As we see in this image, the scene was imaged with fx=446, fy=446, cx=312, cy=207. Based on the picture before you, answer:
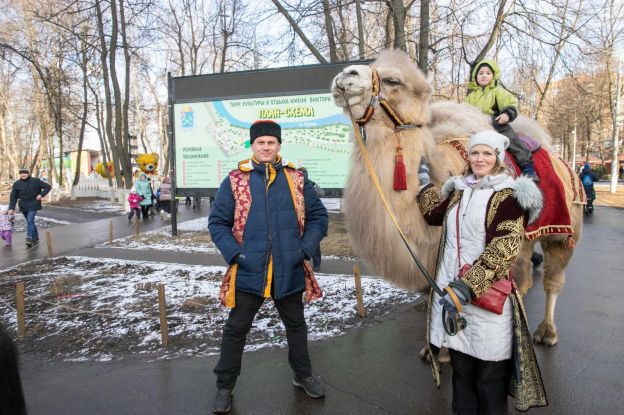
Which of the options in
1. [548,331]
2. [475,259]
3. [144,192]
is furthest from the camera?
[144,192]

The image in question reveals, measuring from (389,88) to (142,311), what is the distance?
3.84 metres

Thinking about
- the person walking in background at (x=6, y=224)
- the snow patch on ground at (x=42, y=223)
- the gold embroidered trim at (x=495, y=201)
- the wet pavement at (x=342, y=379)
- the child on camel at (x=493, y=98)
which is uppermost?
the child on camel at (x=493, y=98)

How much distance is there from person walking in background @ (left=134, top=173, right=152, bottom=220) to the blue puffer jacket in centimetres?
1352

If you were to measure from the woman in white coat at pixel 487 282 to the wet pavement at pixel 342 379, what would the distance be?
76 cm

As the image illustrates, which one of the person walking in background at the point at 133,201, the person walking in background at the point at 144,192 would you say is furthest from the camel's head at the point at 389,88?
the person walking in background at the point at 144,192

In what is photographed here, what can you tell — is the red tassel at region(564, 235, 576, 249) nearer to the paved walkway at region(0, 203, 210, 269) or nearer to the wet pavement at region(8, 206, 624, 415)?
the wet pavement at region(8, 206, 624, 415)

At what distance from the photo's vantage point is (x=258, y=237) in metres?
2.88

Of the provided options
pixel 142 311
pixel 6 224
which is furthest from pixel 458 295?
pixel 6 224

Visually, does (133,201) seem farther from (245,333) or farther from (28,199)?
(245,333)

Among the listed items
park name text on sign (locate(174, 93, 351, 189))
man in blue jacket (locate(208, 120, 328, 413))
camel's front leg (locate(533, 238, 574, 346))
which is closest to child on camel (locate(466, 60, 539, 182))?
camel's front leg (locate(533, 238, 574, 346))

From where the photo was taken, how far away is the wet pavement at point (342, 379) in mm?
3133

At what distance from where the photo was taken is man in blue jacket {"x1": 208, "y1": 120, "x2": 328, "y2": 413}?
2.88 metres

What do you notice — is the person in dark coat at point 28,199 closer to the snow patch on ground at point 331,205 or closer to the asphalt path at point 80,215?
the asphalt path at point 80,215

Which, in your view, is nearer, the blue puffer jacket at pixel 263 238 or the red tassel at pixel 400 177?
the blue puffer jacket at pixel 263 238
